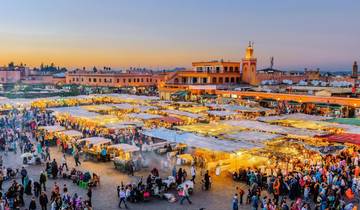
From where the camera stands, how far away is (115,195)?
12.8m

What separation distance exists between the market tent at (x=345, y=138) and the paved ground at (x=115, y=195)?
493 cm

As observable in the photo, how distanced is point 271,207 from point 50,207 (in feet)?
22.2

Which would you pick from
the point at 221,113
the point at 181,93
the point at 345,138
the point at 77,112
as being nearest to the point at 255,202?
the point at 345,138

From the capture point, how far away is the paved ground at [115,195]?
12.0 meters

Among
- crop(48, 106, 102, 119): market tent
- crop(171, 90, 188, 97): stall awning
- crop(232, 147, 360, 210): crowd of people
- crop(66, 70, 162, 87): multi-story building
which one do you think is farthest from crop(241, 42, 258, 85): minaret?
crop(232, 147, 360, 210): crowd of people

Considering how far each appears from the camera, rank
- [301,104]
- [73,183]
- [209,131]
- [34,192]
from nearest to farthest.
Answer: [34,192] < [73,183] < [209,131] < [301,104]

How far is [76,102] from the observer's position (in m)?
36.4

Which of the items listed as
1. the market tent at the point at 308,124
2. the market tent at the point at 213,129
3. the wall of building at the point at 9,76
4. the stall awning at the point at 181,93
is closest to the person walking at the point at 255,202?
the market tent at the point at 213,129

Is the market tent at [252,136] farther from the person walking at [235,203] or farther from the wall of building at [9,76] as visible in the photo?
the wall of building at [9,76]

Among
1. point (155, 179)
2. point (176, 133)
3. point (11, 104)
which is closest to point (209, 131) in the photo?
point (176, 133)

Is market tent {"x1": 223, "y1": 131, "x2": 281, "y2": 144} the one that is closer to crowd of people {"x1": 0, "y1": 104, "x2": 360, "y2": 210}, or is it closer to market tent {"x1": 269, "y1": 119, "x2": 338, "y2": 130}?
crowd of people {"x1": 0, "y1": 104, "x2": 360, "y2": 210}

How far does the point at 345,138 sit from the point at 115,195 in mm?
9783

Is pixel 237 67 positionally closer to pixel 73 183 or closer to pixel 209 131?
pixel 209 131

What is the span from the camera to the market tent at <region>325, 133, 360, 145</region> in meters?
15.2
